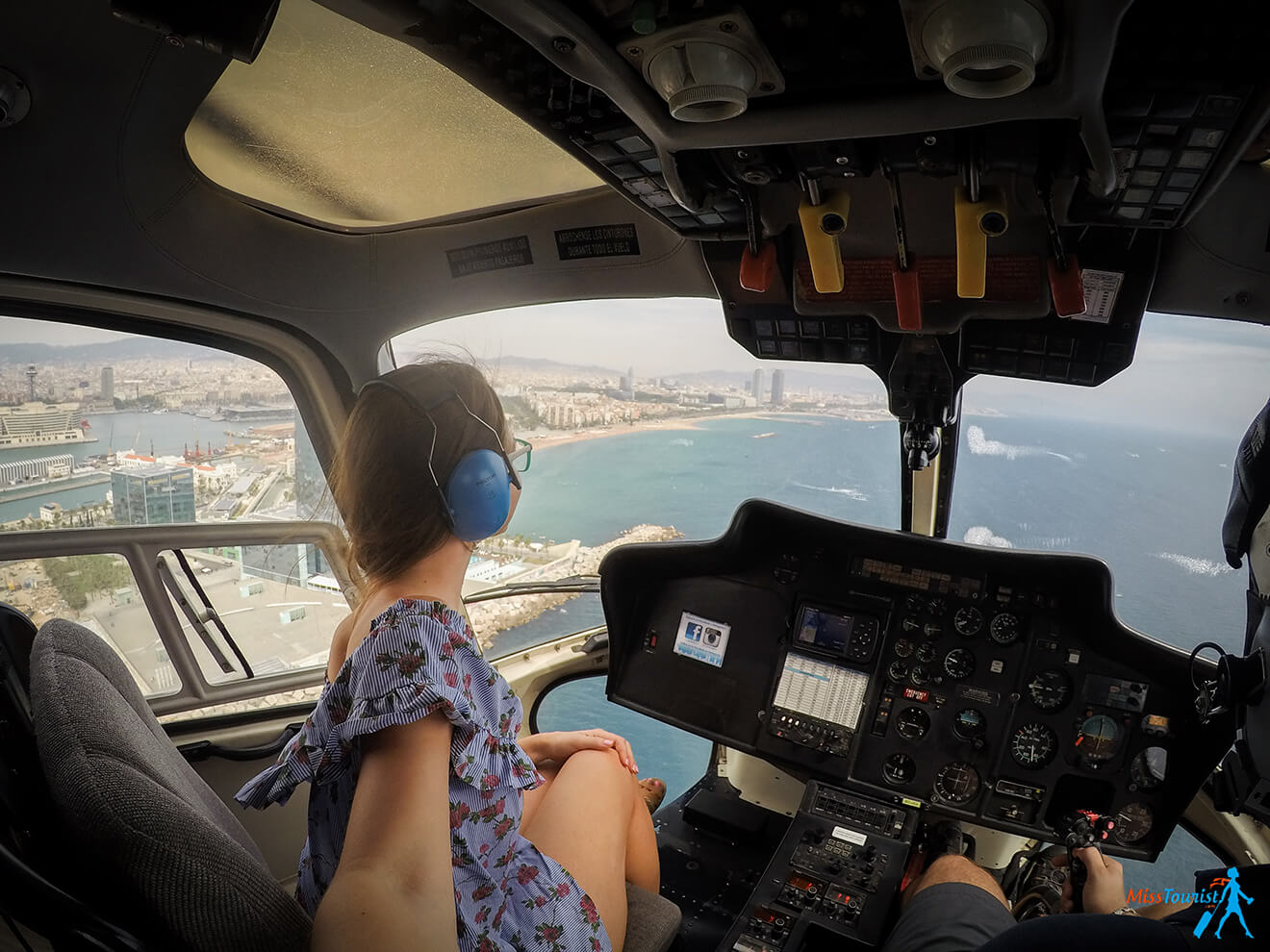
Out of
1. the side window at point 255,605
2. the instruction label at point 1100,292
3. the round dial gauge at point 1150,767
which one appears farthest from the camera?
the side window at point 255,605

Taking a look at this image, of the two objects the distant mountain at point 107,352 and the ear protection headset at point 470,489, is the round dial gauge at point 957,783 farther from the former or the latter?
the distant mountain at point 107,352

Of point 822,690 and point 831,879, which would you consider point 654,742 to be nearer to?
point 822,690

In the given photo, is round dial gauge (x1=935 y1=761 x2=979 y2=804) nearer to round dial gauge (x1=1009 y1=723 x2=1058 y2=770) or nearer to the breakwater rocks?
round dial gauge (x1=1009 y1=723 x2=1058 y2=770)

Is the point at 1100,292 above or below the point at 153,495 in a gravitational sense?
above

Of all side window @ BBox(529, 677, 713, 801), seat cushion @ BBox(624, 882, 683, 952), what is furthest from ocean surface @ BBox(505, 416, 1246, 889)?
seat cushion @ BBox(624, 882, 683, 952)

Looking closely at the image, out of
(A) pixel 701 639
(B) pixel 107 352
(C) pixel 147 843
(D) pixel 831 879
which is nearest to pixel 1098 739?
(D) pixel 831 879

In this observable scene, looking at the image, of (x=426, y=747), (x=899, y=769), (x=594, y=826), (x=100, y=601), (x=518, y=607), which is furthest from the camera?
(x=518, y=607)

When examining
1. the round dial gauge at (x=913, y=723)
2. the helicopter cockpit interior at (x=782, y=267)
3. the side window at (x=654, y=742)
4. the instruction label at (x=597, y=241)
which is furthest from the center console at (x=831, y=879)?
the instruction label at (x=597, y=241)
